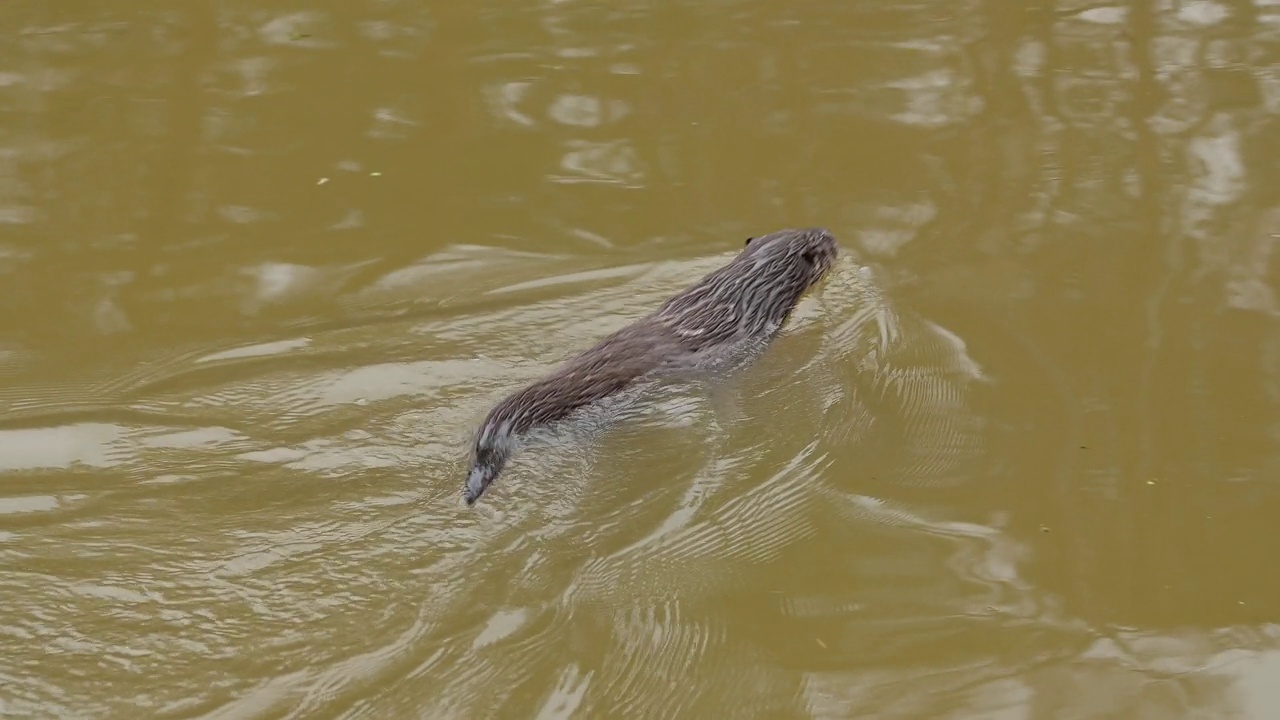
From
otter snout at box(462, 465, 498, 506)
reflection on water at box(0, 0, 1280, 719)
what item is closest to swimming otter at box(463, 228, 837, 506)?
otter snout at box(462, 465, 498, 506)

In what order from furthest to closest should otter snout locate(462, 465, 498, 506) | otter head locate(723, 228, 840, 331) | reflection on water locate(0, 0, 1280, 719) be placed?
otter head locate(723, 228, 840, 331) < otter snout locate(462, 465, 498, 506) < reflection on water locate(0, 0, 1280, 719)

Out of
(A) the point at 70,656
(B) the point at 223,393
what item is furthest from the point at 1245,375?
(A) the point at 70,656

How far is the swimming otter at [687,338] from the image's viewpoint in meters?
4.08

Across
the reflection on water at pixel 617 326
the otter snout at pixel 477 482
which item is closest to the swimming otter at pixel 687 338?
the otter snout at pixel 477 482

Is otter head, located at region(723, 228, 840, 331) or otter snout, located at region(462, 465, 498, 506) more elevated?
otter snout, located at region(462, 465, 498, 506)

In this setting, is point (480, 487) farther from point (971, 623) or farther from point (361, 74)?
point (361, 74)

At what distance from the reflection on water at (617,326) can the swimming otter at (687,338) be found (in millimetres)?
135

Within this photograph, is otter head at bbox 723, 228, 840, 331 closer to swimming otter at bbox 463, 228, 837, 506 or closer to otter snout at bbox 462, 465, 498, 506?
swimming otter at bbox 463, 228, 837, 506

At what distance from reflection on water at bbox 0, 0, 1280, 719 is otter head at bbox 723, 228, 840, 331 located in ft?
0.55

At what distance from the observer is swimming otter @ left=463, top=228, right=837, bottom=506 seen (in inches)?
161

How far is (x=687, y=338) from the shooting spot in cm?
479

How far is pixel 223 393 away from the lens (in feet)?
14.2

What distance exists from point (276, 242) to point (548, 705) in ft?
8.74

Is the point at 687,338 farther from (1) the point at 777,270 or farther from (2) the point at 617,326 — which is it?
(1) the point at 777,270
